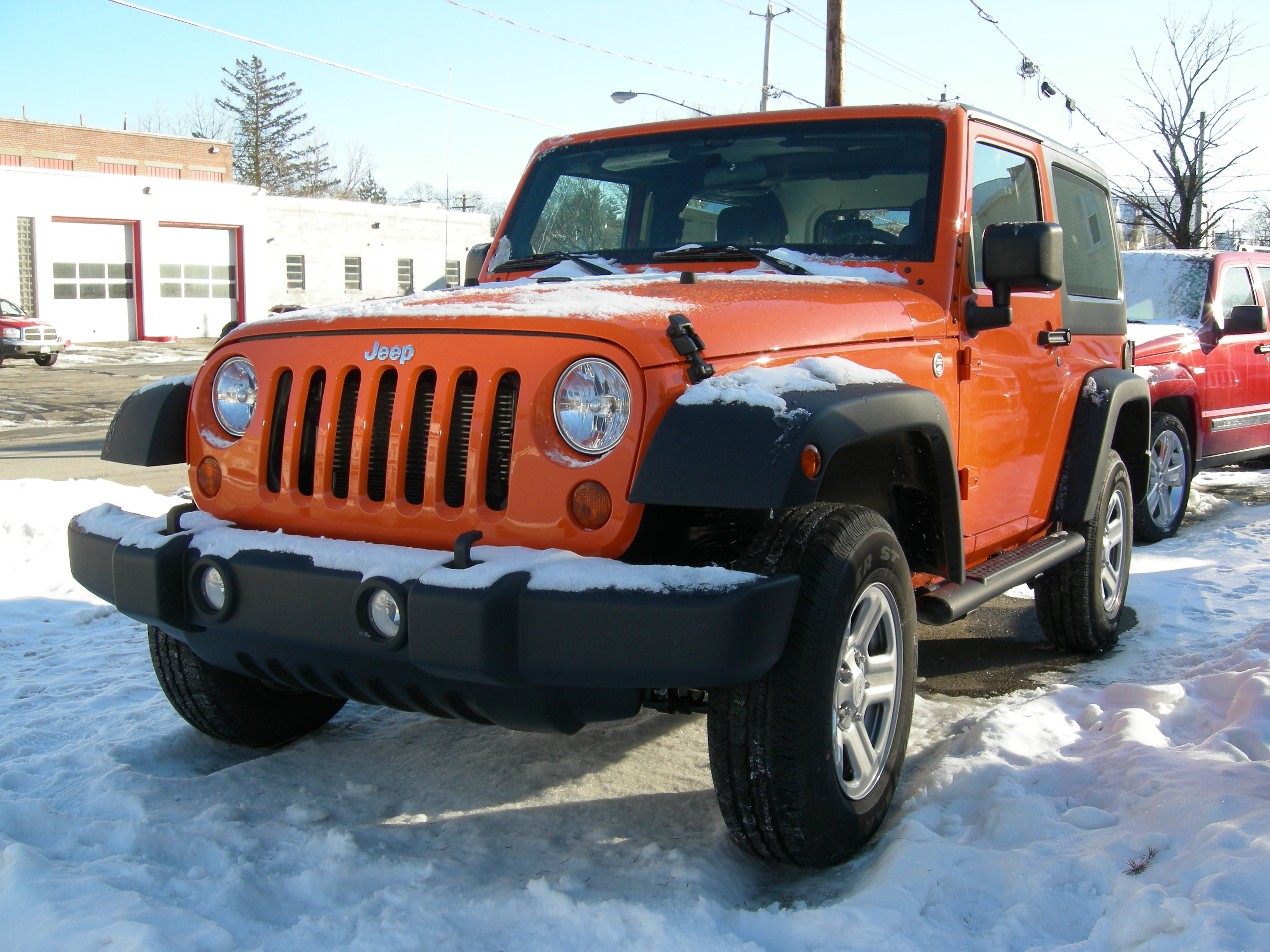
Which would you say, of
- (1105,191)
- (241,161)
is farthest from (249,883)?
(241,161)

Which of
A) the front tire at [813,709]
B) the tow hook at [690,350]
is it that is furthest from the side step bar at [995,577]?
the tow hook at [690,350]

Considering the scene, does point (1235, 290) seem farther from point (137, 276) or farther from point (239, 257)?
point (239, 257)

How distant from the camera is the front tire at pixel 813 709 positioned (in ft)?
7.97

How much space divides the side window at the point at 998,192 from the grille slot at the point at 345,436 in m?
2.11

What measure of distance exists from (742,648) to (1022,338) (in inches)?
90.5

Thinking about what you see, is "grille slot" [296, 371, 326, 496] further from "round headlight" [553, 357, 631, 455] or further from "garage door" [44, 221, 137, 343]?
"garage door" [44, 221, 137, 343]

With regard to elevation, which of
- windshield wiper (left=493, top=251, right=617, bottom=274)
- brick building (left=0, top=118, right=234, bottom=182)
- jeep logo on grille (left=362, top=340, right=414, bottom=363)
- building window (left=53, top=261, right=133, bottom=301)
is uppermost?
brick building (left=0, top=118, right=234, bottom=182)

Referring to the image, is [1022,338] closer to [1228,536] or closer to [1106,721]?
[1106,721]

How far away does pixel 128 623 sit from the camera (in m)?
4.91

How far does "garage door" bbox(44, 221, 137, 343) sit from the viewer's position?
97.0ft

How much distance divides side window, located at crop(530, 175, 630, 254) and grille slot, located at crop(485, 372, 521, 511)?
158 centimetres

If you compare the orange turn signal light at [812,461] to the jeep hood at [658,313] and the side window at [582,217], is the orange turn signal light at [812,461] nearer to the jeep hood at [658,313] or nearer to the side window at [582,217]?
the jeep hood at [658,313]

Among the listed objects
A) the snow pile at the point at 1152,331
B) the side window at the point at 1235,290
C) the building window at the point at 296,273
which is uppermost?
the building window at the point at 296,273

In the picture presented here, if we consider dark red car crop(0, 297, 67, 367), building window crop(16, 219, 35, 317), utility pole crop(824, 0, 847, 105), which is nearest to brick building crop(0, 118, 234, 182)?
building window crop(16, 219, 35, 317)
